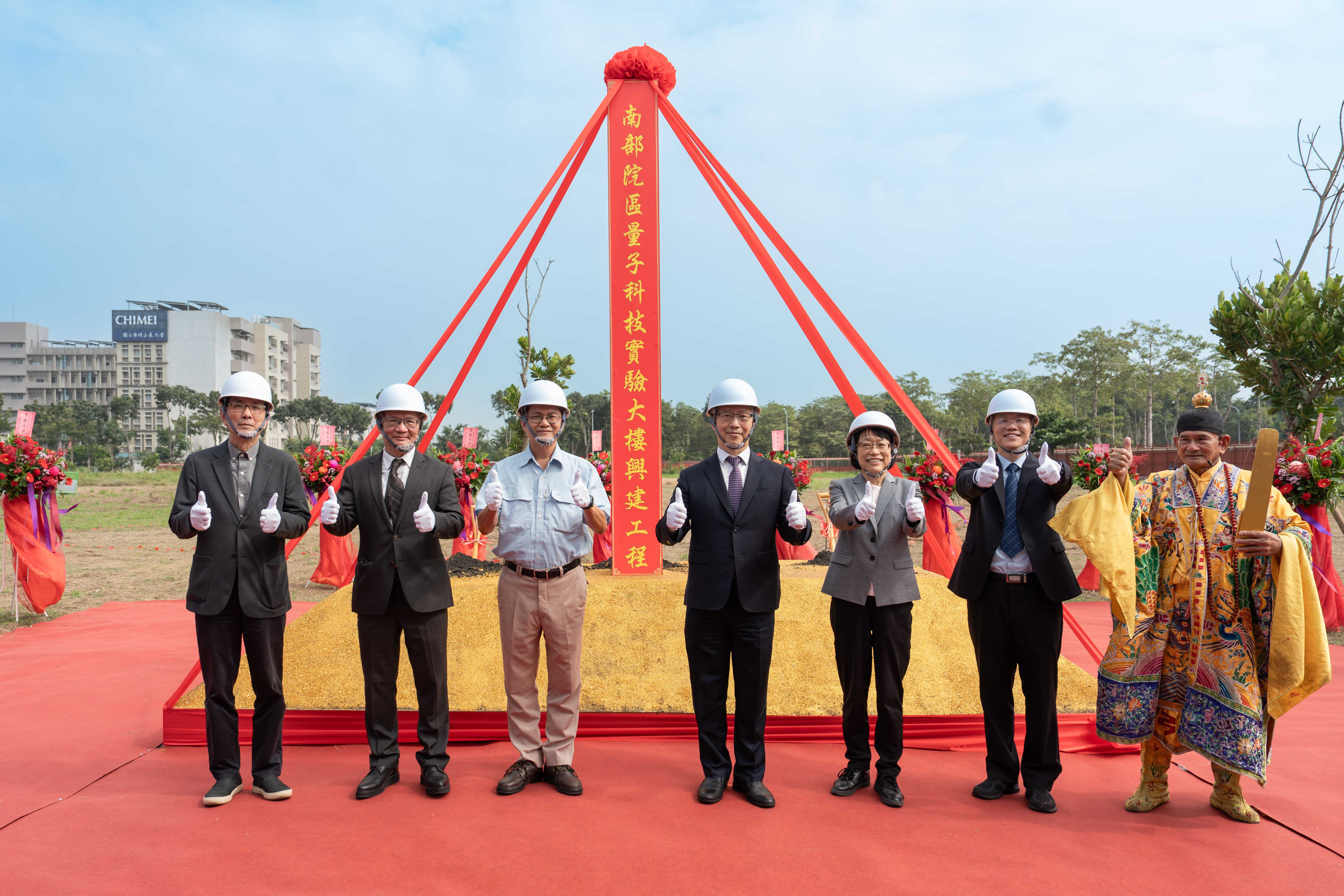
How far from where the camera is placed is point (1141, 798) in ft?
11.1

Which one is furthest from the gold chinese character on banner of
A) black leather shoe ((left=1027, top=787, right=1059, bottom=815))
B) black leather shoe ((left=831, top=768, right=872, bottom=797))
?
black leather shoe ((left=1027, top=787, right=1059, bottom=815))

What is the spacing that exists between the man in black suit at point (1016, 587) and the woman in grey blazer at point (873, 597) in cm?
28

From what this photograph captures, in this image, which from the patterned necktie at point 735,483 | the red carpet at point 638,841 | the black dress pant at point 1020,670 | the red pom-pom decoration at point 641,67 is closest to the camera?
the red carpet at point 638,841

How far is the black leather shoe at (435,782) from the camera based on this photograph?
347 centimetres

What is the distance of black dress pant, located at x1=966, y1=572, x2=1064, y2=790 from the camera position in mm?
3332

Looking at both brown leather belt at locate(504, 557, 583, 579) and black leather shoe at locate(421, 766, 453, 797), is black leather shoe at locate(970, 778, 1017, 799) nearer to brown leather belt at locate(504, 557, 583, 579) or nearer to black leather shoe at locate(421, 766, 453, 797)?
brown leather belt at locate(504, 557, 583, 579)

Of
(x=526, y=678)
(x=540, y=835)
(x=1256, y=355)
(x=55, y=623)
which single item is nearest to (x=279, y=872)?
(x=540, y=835)

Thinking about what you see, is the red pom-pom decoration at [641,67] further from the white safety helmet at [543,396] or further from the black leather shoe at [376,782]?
the black leather shoe at [376,782]

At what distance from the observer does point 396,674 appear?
3607 mm

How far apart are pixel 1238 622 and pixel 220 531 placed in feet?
15.4

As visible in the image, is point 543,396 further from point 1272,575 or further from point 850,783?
point 1272,575

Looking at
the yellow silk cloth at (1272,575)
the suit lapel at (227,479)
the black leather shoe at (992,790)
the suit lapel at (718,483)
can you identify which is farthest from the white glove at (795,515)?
the suit lapel at (227,479)

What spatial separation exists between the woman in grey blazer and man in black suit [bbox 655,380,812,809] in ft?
0.96

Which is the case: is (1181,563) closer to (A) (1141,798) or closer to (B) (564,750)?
(A) (1141,798)
